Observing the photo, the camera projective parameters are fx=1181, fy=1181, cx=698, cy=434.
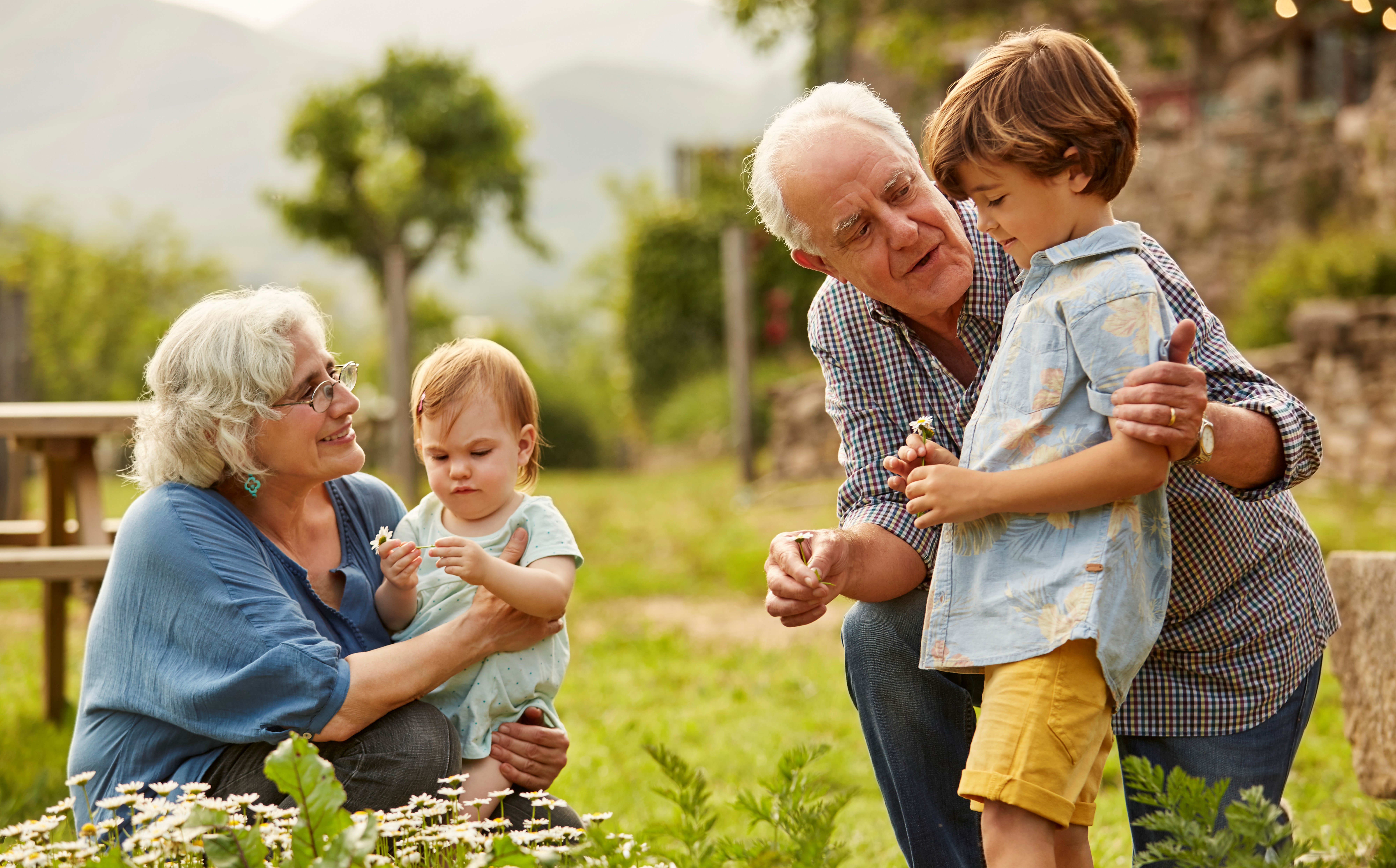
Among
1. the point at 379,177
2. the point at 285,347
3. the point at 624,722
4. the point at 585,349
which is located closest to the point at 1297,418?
the point at 285,347

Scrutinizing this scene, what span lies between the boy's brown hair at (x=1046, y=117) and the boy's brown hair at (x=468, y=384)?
3.18ft

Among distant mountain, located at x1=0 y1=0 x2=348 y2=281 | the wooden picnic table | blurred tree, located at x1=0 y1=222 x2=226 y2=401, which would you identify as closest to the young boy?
the wooden picnic table

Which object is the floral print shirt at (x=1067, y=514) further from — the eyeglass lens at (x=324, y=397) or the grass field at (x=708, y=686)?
the eyeglass lens at (x=324, y=397)

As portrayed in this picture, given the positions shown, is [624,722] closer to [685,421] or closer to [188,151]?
[685,421]

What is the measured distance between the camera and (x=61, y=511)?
15.1ft

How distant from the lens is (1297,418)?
1.97 meters

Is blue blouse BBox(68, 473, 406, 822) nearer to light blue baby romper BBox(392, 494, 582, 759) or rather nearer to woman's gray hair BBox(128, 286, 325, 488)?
woman's gray hair BBox(128, 286, 325, 488)

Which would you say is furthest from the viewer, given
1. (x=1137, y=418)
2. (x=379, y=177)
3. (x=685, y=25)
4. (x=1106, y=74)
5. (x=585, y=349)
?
(x=685, y=25)

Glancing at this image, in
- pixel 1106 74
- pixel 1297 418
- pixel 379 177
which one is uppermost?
pixel 379 177

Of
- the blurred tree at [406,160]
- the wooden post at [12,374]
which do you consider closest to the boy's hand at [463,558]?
the wooden post at [12,374]

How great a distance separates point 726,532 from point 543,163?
14.6m

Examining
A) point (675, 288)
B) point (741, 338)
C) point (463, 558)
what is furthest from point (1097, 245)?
point (675, 288)

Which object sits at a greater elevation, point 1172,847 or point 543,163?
point 543,163

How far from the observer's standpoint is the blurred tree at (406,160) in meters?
19.8
